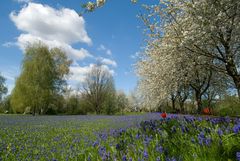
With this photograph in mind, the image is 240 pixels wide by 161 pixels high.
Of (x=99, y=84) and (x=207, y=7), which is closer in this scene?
(x=207, y=7)

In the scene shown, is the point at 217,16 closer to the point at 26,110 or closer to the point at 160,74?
the point at 160,74

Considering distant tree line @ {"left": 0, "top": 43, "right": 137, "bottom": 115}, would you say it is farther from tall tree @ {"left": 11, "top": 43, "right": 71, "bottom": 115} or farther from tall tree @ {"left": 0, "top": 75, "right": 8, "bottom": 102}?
tall tree @ {"left": 0, "top": 75, "right": 8, "bottom": 102}

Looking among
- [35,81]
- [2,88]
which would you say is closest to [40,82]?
[35,81]

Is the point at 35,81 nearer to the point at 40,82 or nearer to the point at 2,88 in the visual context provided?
the point at 40,82

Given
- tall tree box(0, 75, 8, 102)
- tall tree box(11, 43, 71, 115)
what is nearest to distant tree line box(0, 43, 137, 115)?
tall tree box(11, 43, 71, 115)

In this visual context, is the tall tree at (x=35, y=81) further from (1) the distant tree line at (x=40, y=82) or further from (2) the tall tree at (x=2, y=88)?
(2) the tall tree at (x=2, y=88)

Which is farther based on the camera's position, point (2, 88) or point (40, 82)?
point (2, 88)

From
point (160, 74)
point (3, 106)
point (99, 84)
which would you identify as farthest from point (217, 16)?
point (3, 106)

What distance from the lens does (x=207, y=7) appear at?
25.3 ft

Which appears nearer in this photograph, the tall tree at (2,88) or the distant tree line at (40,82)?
the distant tree line at (40,82)

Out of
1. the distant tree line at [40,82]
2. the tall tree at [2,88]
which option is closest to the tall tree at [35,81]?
the distant tree line at [40,82]

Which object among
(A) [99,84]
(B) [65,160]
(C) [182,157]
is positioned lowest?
(B) [65,160]

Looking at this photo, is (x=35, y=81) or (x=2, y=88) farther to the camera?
(x=2, y=88)

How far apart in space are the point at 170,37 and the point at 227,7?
2.68 meters
